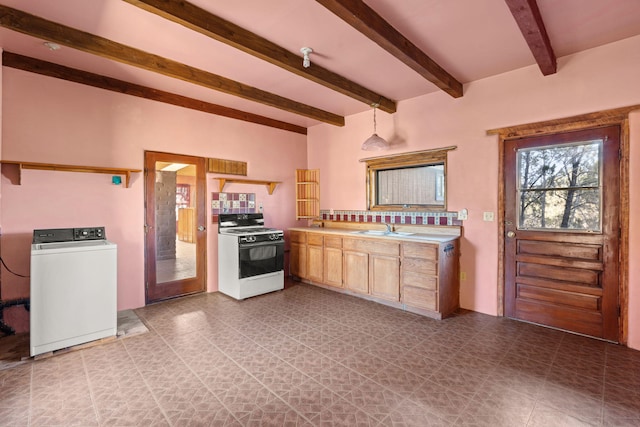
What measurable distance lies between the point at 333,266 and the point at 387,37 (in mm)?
3029

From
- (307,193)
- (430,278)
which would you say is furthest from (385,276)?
(307,193)

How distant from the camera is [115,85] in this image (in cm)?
355

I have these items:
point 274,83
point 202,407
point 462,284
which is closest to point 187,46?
point 274,83

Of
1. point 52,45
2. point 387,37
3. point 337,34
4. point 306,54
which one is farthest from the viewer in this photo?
point 306,54

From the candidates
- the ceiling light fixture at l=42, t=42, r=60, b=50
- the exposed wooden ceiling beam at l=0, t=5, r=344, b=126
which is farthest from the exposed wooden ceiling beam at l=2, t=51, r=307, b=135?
the exposed wooden ceiling beam at l=0, t=5, r=344, b=126

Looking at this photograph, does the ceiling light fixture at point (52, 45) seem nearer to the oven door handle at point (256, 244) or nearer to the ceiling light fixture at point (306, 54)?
the ceiling light fixture at point (306, 54)

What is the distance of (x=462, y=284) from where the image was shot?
149 inches

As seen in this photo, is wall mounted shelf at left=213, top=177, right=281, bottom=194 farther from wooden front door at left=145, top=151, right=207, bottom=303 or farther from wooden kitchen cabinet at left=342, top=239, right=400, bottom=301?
wooden kitchen cabinet at left=342, top=239, right=400, bottom=301

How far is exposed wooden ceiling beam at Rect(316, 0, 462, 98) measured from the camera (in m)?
2.10

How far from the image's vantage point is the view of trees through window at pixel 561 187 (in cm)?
294

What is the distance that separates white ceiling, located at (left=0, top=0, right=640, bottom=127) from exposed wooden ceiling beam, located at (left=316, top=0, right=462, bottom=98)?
0.20 ft

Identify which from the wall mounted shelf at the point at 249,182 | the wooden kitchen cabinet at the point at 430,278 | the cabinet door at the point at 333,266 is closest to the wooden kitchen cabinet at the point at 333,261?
the cabinet door at the point at 333,266

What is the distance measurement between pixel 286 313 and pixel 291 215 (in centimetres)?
227

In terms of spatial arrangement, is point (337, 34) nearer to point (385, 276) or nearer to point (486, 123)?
point (486, 123)
